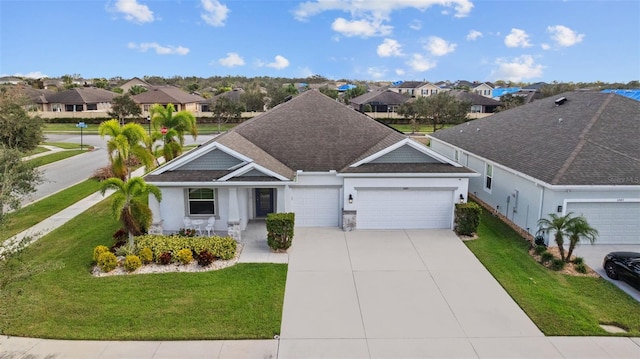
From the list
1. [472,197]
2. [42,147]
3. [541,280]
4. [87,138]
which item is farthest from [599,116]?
[87,138]

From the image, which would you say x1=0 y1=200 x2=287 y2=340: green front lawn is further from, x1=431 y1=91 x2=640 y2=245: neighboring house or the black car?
x1=431 y1=91 x2=640 y2=245: neighboring house

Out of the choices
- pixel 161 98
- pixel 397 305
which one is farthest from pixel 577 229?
pixel 161 98

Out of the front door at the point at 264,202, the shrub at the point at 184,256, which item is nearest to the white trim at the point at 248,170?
the front door at the point at 264,202

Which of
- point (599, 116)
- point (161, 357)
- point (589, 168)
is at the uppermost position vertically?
point (599, 116)

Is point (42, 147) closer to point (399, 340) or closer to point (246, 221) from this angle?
point (246, 221)

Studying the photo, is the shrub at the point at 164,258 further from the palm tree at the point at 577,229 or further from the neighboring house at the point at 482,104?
the neighboring house at the point at 482,104

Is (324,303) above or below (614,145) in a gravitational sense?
below

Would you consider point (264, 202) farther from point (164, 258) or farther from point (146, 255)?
point (146, 255)
